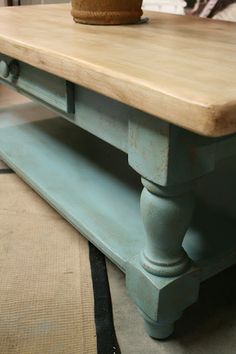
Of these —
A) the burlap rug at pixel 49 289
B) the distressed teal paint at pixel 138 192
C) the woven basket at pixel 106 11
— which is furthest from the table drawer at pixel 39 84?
the burlap rug at pixel 49 289

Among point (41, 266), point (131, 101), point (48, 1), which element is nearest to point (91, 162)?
point (41, 266)

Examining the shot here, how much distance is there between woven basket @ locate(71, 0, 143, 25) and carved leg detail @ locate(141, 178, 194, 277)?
19.8 inches

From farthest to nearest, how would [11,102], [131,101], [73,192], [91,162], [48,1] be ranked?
[48,1], [11,102], [91,162], [73,192], [131,101]

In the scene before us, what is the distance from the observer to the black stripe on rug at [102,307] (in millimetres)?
652

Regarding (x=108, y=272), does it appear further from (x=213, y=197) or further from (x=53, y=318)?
(x=213, y=197)

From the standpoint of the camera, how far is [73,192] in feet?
2.94

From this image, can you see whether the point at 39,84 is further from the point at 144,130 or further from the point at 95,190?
the point at 144,130

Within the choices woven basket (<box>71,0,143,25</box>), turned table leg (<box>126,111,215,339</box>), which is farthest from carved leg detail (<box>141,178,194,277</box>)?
woven basket (<box>71,0,143,25</box>)

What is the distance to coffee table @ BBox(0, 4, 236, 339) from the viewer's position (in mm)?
452

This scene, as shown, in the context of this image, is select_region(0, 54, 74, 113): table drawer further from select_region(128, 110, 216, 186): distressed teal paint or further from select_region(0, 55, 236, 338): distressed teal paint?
select_region(128, 110, 216, 186): distressed teal paint

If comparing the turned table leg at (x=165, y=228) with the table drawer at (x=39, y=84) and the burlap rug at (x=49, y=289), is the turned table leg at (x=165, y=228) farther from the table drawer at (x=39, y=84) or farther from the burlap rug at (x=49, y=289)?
the table drawer at (x=39, y=84)

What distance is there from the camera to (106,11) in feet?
2.92

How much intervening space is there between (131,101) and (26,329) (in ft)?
1.44

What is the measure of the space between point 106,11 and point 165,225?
0.56 m
